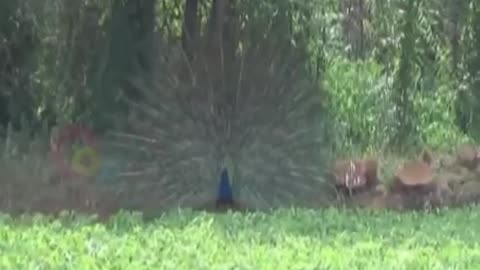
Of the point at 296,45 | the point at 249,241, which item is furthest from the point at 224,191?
the point at 296,45

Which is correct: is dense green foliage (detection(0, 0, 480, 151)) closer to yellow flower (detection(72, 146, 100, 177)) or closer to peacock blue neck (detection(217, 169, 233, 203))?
yellow flower (detection(72, 146, 100, 177))

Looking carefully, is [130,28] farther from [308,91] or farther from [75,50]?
[308,91]

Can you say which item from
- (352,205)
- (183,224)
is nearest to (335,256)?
(183,224)

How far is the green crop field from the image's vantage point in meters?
4.68

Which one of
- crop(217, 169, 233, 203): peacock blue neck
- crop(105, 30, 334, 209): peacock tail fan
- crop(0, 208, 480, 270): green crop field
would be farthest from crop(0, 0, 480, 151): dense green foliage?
crop(0, 208, 480, 270): green crop field

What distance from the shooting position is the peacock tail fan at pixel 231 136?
6.36m

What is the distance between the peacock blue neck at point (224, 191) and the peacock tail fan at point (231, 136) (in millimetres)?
23

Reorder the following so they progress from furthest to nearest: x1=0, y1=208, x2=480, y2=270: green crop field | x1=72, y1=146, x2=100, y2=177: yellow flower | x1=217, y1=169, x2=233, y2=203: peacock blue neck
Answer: x1=72, y1=146, x2=100, y2=177: yellow flower, x1=217, y1=169, x2=233, y2=203: peacock blue neck, x1=0, y1=208, x2=480, y2=270: green crop field

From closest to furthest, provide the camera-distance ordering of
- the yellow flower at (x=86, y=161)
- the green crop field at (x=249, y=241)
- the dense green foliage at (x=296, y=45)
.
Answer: the green crop field at (x=249, y=241) → the yellow flower at (x=86, y=161) → the dense green foliage at (x=296, y=45)

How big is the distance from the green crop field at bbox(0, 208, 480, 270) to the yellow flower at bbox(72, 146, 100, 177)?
2.80ft

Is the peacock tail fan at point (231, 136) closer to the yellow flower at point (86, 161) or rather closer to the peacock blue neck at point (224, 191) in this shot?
the peacock blue neck at point (224, 191)

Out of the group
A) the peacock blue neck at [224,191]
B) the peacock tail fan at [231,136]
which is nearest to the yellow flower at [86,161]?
the peacock tail fan at [231,136]

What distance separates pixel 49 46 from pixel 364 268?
346 centimetres

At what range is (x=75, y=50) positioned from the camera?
751 centimetres
